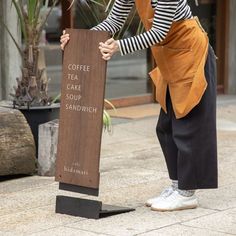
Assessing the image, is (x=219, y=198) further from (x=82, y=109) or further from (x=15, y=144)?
(x=15, y=144)

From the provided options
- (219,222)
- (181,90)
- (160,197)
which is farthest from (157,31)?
(219,222)

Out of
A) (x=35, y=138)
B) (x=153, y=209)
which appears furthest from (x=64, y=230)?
(x=35, y=138)

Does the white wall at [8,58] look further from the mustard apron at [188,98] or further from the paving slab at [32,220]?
the mustard apron at [188,98]

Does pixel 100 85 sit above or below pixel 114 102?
above

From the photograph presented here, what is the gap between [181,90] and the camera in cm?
573

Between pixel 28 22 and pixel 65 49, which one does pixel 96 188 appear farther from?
pixel 28 22

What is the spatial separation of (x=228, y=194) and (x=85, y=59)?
5.96ft

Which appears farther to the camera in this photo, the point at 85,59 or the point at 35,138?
the point at 35,138

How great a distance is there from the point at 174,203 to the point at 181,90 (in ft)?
2.92

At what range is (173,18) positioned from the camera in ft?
18.1

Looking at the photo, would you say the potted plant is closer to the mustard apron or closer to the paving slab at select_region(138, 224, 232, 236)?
the mustard apron

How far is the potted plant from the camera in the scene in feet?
25.0

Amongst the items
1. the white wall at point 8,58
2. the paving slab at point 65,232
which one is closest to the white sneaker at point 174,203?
the paving slab at point 65,232

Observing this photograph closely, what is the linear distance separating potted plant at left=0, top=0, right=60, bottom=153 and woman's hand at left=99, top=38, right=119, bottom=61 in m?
2.18
